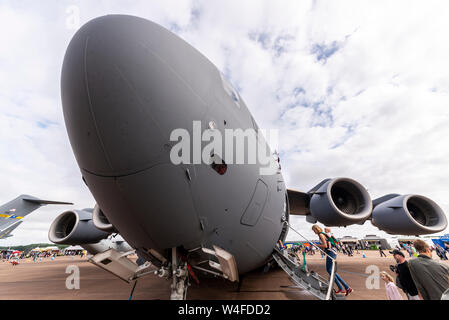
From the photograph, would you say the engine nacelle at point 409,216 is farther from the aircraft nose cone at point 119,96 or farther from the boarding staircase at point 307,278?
the aircraft nose cone at point 119,96

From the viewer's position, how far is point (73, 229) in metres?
6.12

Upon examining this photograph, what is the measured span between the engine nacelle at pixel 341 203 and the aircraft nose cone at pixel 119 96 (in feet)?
13.4

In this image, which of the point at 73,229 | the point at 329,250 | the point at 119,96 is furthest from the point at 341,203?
the point at 73,229

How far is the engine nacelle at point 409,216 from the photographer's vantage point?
15.1ft

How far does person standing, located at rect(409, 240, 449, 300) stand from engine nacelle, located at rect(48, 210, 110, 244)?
6.76 meters

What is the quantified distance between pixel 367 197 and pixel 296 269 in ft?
8.28

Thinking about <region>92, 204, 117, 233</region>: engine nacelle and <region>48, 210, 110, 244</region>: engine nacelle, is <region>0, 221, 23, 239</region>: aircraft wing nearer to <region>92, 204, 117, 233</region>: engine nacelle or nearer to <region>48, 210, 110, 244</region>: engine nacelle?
<region>48, 210, 110, 244</region>: engine nacelle

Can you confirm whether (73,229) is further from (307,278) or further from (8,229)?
(8,229)

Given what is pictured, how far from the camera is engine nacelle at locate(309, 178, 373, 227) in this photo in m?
4.45

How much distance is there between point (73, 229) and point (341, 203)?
7610mm

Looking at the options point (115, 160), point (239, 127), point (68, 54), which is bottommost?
point (115, 160)
